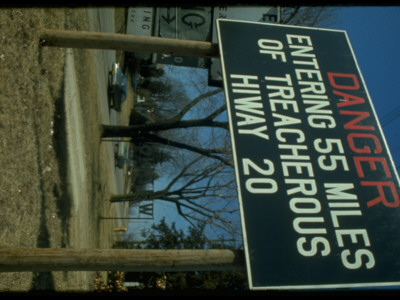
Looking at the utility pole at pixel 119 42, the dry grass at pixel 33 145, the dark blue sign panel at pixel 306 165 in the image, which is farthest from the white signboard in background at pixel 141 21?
the dark blue sign panel at pixel 306 165

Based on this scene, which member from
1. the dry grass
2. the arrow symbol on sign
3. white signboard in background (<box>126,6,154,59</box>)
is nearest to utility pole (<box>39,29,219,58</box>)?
the dry grass

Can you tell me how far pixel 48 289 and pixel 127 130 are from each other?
19.8 ft

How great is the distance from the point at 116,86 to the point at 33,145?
288 inches

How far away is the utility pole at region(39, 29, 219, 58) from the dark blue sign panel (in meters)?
0.53

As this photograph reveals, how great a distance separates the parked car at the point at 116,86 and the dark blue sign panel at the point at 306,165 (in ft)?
24.9

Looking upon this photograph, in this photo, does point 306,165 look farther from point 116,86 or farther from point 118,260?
point 116,86

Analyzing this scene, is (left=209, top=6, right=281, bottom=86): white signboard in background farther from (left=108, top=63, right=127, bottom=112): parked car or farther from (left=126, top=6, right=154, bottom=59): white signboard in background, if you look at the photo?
(left=108, top=63, right=127, bottom=112): parked car

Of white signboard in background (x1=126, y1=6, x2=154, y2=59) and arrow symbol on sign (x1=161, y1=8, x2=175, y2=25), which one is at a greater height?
white signboard in background (x1=126, y1=6, x2=154, y2=59)

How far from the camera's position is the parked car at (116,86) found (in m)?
12.1

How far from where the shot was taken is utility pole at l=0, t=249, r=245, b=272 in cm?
334

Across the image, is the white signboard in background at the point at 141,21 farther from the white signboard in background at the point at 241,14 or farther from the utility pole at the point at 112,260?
the utility pole at the point at 112,260

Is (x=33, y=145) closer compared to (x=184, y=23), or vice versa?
(x=33, y=145)

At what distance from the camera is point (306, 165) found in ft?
12.9

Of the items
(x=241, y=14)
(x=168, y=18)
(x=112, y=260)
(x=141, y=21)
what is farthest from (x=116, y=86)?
(x=112, y=260)
